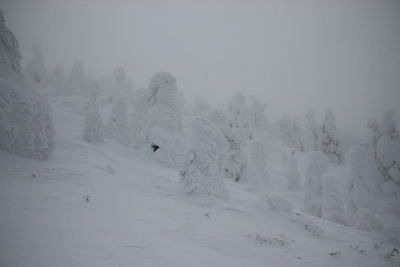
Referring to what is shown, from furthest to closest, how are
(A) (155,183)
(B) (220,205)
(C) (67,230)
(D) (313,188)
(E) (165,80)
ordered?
(E) (165,80) → (D) (313,188) → (A) (155,183) → (B) (220,205) → (C) (67,230)

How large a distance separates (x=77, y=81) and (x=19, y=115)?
46.0 metres

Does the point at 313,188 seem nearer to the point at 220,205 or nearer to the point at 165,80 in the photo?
the point at 220,205

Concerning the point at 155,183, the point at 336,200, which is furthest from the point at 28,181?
the point at 336,200

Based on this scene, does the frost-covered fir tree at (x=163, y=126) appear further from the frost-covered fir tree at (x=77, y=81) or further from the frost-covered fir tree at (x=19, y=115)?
the frost-covered fir tree at (x=77, y=81)

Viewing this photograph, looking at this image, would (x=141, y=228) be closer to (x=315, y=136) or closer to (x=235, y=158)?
(x=235, y=158)

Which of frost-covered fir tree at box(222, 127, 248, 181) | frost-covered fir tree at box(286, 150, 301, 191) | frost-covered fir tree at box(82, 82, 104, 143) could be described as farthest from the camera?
frost-covered fir tree at box(286, 150, 301, 191)

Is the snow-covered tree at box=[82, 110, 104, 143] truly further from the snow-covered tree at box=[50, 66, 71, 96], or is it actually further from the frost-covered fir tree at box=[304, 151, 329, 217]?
the snow-covered tree at box=[50, 66, 71, 96]

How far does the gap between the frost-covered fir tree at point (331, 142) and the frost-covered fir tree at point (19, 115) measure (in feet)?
140

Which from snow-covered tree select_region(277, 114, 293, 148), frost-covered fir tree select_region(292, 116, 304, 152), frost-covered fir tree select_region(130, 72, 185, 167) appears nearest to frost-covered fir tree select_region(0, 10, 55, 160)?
frost-covered fir tree select_region(130, 72, 185, 167)

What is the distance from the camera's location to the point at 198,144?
776 centimetres

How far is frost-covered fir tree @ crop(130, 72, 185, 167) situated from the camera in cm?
1383

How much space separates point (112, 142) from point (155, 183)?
12195 millimetres

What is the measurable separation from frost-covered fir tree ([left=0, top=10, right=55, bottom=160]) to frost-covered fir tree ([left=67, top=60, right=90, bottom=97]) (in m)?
42.3

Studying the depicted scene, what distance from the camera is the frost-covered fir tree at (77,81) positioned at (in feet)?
142
